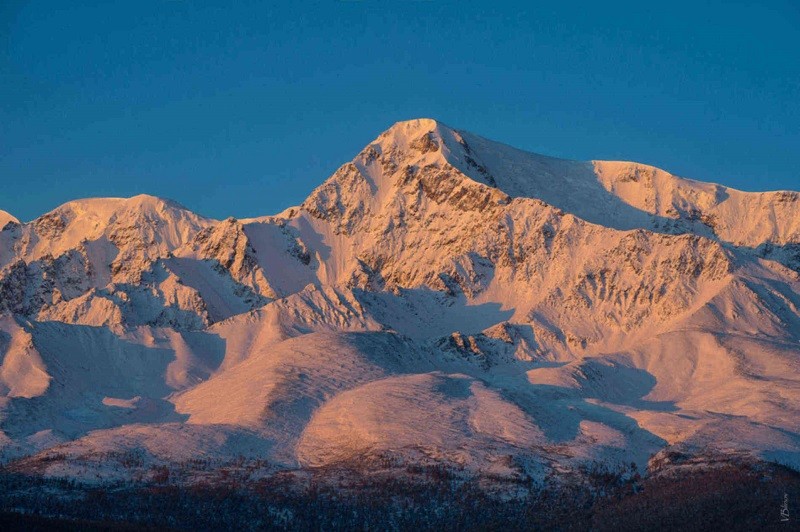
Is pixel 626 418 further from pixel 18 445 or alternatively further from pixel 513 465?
pixel 18 445

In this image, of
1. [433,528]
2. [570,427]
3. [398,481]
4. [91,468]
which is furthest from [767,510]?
[91,468]

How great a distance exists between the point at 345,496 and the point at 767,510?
3948 cm

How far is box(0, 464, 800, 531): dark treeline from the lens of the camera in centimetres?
13138

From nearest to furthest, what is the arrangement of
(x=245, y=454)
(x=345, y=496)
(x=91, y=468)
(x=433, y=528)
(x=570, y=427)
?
(x=433, y=528)
(x=345, y=496)
(x=91, y=468)
(x=245, y=454)
(x=570, y=427)

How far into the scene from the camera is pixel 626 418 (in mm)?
189250

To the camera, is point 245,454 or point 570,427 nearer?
point 245,454

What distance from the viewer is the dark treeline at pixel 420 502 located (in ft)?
431

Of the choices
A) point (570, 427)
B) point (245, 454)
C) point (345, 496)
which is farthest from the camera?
point (570, 427)

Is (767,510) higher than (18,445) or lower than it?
lower

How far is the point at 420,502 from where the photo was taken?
145 metres
